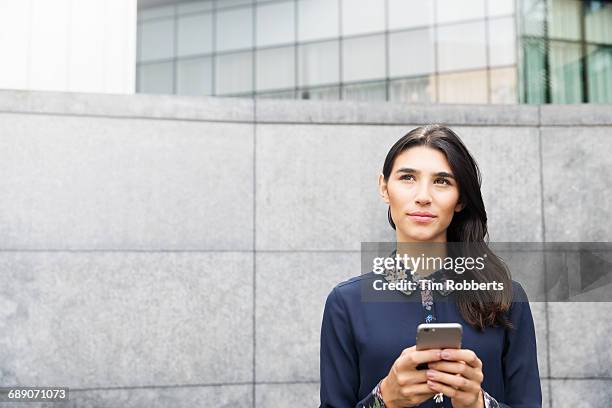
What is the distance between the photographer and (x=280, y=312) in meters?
6.43

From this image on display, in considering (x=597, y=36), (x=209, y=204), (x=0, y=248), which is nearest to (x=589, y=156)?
(x=209, y=204)

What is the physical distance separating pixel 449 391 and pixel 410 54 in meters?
27.3

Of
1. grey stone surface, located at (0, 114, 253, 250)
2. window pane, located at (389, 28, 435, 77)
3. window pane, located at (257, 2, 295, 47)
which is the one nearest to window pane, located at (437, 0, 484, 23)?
window pane, located at (389, 28, 435, 77)

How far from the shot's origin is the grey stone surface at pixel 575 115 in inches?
268

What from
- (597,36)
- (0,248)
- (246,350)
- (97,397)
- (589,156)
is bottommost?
(97,397)

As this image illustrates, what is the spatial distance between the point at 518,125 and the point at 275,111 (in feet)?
7.87

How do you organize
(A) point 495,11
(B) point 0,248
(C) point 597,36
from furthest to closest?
(A) point 495,11 → (C) point 597,36 → (B) point 0,248

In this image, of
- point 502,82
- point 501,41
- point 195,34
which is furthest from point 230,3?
point 502,82

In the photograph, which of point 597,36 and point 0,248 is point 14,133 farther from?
point 597,36

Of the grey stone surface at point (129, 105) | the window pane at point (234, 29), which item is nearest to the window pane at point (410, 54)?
the window pane at point (234, 29)

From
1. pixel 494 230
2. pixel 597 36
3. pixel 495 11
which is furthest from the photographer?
pixel 495 11

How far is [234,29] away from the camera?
32.6 metres

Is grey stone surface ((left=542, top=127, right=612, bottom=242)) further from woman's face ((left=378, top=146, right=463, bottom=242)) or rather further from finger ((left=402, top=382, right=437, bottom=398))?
finger ((left=402, top=382, right=437, bottom=398))

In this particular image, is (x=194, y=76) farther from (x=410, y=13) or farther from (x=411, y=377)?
(x=411, y=377)
